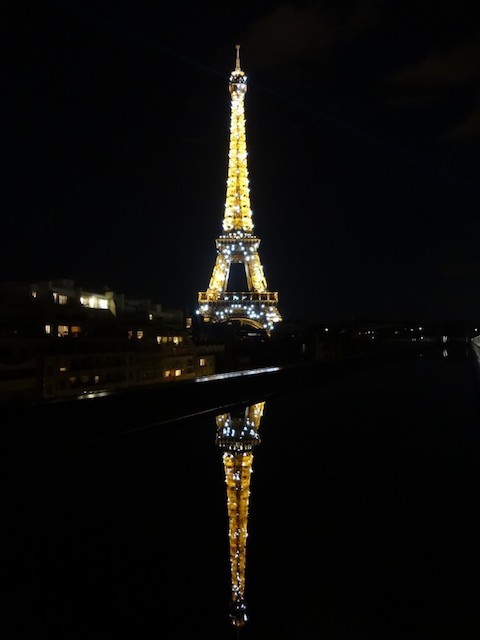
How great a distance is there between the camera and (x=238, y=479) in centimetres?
546

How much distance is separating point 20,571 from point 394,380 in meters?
15.1

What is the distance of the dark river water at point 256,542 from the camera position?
292cm

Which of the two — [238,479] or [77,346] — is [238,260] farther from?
[238,479]

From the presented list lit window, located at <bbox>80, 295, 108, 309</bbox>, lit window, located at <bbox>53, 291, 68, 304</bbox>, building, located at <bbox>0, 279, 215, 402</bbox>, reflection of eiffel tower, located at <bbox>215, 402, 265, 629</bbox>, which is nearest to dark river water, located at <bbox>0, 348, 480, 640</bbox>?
reflection of eiffel tower, located at <bbox>215, 402, 265, 629</bbox>

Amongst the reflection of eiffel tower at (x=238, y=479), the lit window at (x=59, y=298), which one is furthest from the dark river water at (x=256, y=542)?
the lit window at (x=59, y=298)

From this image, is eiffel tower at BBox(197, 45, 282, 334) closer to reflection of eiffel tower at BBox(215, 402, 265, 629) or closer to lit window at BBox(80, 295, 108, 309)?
lit window at BBox(80, 295, 108, 309)

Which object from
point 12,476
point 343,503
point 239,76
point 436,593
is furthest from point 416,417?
point 239,76

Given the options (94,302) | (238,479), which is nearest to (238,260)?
(94,302)

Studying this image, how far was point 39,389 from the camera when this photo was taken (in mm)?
12062

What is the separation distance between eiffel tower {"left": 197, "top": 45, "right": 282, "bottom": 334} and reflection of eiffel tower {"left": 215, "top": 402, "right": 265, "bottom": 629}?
21.5m

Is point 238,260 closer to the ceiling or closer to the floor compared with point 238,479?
closer to the ceiling

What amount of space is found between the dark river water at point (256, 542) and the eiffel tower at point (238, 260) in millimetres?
24660

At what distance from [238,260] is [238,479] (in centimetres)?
2764

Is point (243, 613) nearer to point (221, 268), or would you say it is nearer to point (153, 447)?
point (153, 447)
